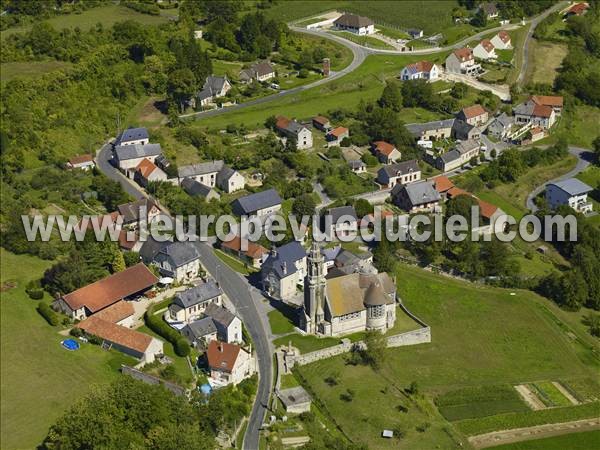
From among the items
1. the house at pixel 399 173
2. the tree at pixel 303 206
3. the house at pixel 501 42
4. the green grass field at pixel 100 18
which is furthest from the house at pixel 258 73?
the house at pixel 501 42

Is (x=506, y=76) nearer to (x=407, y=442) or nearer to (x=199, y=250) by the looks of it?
(x=199, y=250)

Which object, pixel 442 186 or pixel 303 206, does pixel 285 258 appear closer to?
pixel 303 206

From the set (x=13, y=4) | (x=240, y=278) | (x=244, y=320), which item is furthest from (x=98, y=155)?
(x=13, y=4)

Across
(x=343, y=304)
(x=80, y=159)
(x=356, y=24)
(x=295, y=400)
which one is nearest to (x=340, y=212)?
(x=343, y=304)

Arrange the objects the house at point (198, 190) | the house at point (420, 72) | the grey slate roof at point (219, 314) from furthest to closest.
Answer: the house at point (420, 72), the house at point (198, 190), the grey slate roof at point (219, 314)

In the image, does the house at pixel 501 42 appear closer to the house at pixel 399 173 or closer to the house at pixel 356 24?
the house at pixel 356 24

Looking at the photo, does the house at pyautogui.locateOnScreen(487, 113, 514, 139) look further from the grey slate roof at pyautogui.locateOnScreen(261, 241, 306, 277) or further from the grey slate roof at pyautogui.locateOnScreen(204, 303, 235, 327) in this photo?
the grey slate roof at pyautogui.locateOnScreen(204, 303, 235, 327)
